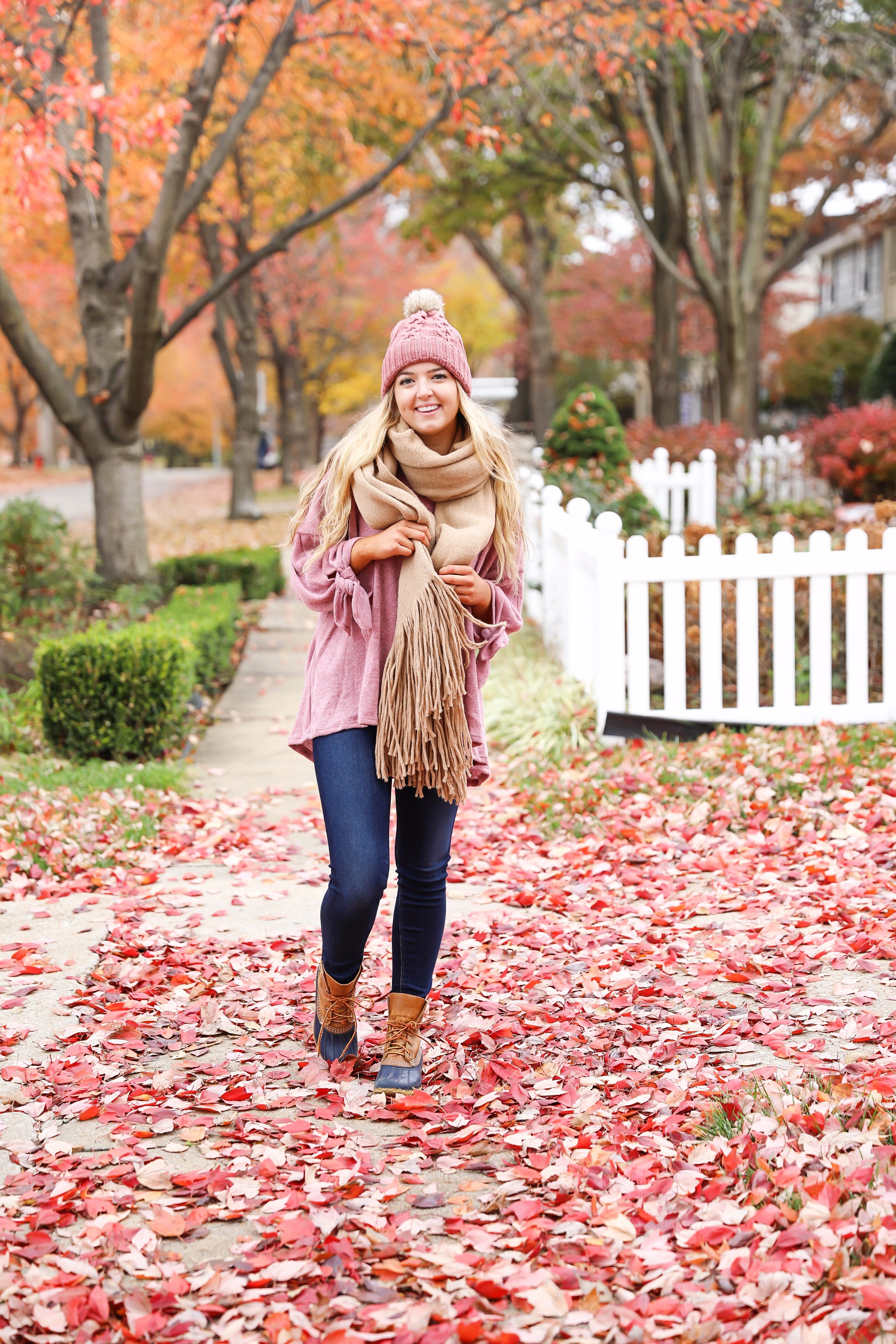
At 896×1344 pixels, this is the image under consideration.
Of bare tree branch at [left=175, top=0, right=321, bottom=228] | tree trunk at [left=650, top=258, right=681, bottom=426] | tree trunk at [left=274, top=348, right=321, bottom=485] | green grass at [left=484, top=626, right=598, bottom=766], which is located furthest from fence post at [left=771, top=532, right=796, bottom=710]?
tree trunk at [left=274, top=348, right=321, bottom=485]

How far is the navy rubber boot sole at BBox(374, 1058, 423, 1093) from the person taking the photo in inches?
129

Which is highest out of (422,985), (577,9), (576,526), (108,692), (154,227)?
(577,9)

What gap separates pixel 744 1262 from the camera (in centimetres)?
241

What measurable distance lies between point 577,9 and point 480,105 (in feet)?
14.4

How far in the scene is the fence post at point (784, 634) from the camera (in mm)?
6551

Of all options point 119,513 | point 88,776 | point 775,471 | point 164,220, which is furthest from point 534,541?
point 775,471

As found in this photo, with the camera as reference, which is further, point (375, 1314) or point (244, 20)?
point (244, 20)

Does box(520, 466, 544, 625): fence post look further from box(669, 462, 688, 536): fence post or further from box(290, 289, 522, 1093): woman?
box(290, 289, 522, 1093): woman

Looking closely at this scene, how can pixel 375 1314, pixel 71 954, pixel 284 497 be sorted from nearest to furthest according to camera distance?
pixel 375 1314
pixel 71 954
pixel 284 497

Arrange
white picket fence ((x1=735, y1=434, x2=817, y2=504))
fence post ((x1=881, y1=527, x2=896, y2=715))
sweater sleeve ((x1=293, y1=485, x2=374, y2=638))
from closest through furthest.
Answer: sweater sleeve ((x1=293, y1=485, x2=374, y2=638)) < fence post ((x1=881, y1=527, x2=896, y2=715)) < white picket fence ((x1=735, y1=434, x2=817, y2=504))

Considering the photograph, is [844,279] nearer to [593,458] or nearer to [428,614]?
[593,458]

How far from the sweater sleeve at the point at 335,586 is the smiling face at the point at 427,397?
0.31 metres

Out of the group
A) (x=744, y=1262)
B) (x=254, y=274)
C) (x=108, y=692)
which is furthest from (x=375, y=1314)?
(x=254, y=274)

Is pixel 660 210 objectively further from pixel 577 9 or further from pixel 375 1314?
pixel 375 1314
